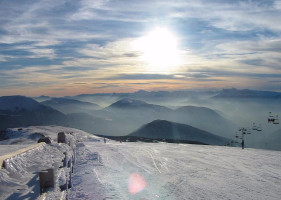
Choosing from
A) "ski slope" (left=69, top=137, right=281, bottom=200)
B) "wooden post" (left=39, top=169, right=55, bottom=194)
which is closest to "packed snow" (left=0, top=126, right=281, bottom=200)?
"ski slope" (left=69, top=137, right=281, bottom=200)

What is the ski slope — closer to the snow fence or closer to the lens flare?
the lens flare

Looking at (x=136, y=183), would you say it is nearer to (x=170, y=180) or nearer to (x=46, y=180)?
(x=170, y=180)

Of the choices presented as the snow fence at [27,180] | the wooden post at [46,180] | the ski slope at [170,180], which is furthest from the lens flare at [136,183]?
the wooden post at [46,180]

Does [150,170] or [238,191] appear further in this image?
[150,170]

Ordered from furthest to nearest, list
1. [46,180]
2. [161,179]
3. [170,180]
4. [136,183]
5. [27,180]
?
1. [161,179]
2. [170,180]
3. [136,183]
4. [27,180]
5. [46,180]

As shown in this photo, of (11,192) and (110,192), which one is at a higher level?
(11,192)

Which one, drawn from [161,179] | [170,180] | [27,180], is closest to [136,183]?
[161,179]

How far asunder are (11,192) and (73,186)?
5.52 m

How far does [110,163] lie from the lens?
1798 cm

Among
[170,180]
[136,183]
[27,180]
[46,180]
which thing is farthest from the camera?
[170,180]

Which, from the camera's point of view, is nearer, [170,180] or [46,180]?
[46,180]

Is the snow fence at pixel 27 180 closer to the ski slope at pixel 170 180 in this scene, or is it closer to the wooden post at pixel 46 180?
the wooden post at pixel 46 180

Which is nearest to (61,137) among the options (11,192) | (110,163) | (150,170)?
(110,163)

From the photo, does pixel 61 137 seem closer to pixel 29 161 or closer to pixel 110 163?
pixel 110 163
